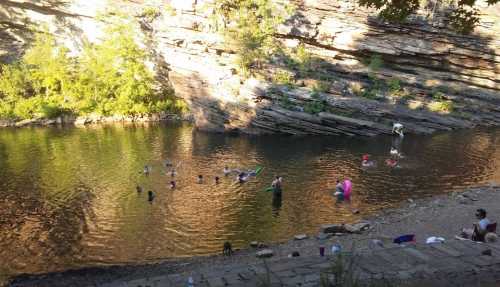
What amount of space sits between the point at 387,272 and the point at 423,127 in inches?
1586

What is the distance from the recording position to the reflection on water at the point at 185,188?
74.7ft

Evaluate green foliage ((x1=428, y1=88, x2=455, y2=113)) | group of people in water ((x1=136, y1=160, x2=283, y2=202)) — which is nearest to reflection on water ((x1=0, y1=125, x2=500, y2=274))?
group of people in water ((x1=136, y1=160, x2=283, y2=202))

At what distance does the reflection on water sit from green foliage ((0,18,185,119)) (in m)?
12.1

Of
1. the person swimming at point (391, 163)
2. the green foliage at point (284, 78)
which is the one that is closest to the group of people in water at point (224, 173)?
the person swimming at point (391, 163)

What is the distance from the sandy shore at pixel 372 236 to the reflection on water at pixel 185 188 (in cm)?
109

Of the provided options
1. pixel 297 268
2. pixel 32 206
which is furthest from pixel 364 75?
pixel 297 268

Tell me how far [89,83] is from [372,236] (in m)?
52.8

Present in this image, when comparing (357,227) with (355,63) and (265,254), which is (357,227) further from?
(355,63)

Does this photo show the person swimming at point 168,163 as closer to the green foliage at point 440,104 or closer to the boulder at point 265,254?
the boulder at point 265,254

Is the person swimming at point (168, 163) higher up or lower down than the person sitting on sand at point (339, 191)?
lower down

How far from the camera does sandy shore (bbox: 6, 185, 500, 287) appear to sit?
18.9m

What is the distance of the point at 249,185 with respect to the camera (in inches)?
1254

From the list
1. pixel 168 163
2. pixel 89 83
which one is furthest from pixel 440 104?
pixel 89 83

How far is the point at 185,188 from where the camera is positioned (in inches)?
1227
